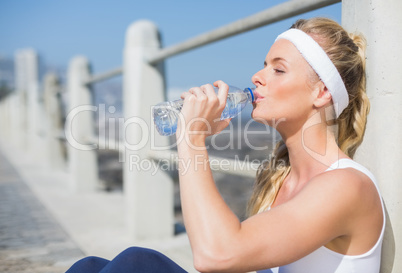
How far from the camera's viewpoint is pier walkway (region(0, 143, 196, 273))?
2.53m

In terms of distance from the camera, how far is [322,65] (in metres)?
1.29

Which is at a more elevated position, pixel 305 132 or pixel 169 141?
pixel 305 132

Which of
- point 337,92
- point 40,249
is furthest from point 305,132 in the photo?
point 40,249

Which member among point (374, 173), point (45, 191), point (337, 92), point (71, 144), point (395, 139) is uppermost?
point (337, 92)

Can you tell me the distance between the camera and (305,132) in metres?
1.39

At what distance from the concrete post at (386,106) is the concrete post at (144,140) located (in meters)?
1.87

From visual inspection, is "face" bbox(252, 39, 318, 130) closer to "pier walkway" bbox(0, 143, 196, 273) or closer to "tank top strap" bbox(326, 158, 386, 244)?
"tank top strap" bbox(326, 158, 386, 244)

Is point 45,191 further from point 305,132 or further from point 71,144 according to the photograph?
point 305,132

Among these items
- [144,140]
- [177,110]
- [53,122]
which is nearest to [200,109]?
[177,110]

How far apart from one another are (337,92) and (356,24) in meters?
0.22

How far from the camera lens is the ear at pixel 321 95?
4.35 feet

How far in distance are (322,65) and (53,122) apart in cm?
665

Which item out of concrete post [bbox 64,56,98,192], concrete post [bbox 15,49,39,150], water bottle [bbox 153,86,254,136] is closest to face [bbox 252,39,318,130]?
water bottle [bbox 153,86,254,136]

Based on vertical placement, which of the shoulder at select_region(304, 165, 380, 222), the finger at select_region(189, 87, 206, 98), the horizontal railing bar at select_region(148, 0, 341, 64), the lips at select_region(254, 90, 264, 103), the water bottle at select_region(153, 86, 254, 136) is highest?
the horizontal railing bar at select_region(148, 0, 341, 64)
